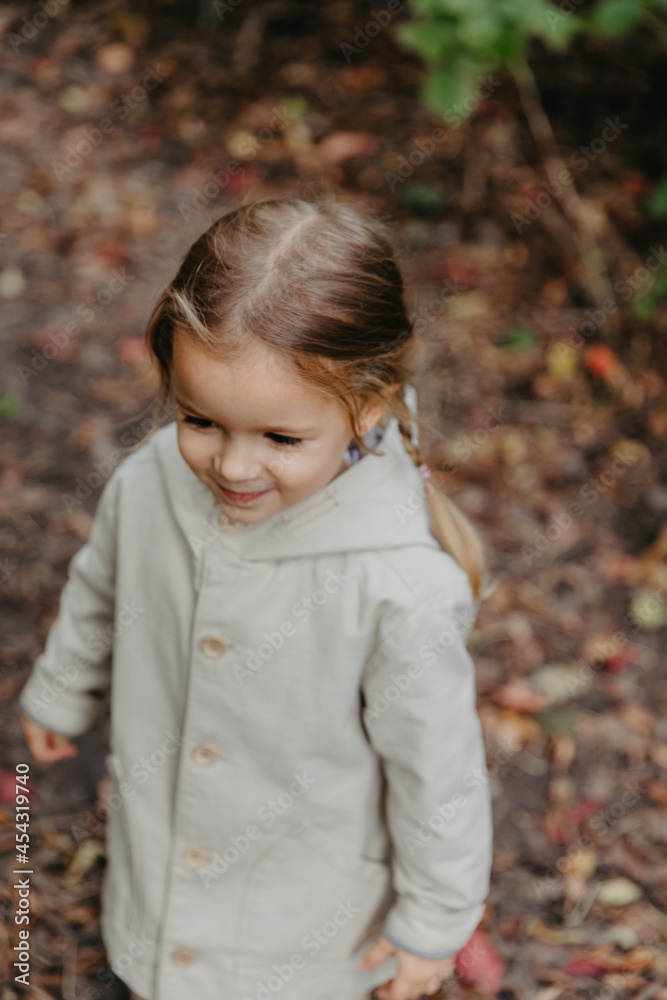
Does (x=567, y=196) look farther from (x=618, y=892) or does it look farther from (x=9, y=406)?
(x=618, y=892)

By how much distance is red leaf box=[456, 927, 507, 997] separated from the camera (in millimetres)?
2184

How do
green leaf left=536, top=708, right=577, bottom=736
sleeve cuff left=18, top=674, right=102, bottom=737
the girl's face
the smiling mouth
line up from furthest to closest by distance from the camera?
green leaf left=536, top=708, right=577, bottom=736, sleeve cuff left=18, top=674, right=102, bottom=737, the smiling mouth, the girl's face

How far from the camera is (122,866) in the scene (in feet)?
5.72

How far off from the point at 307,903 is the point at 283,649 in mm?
541

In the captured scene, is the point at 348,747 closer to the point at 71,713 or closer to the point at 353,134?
the point at 71,713

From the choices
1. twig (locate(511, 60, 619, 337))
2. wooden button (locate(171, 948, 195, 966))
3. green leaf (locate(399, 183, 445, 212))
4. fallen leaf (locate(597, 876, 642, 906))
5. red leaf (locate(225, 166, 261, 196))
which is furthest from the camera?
red leaf (locate(225, 166, 261, 196))

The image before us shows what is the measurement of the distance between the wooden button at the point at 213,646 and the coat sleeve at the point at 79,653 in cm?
30

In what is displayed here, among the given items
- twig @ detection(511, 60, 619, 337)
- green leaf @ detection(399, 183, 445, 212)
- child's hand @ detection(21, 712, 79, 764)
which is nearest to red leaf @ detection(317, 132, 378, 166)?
green leaf @ detection(399, 183, 445, 212)

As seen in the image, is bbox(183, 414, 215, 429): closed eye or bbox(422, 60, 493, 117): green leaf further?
bbox(422, 60, 493, 117): green leaf

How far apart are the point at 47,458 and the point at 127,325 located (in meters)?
0.67

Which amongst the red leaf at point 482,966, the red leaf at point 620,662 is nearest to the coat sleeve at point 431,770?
the red leaf at point 482,966

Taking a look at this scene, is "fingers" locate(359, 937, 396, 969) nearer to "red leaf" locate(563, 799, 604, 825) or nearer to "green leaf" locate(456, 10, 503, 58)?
"red leaf" locate(563, 799, 604, 825)

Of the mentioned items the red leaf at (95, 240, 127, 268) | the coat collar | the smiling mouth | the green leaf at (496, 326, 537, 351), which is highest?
the smiling mouth

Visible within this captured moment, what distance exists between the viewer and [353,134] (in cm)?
405
